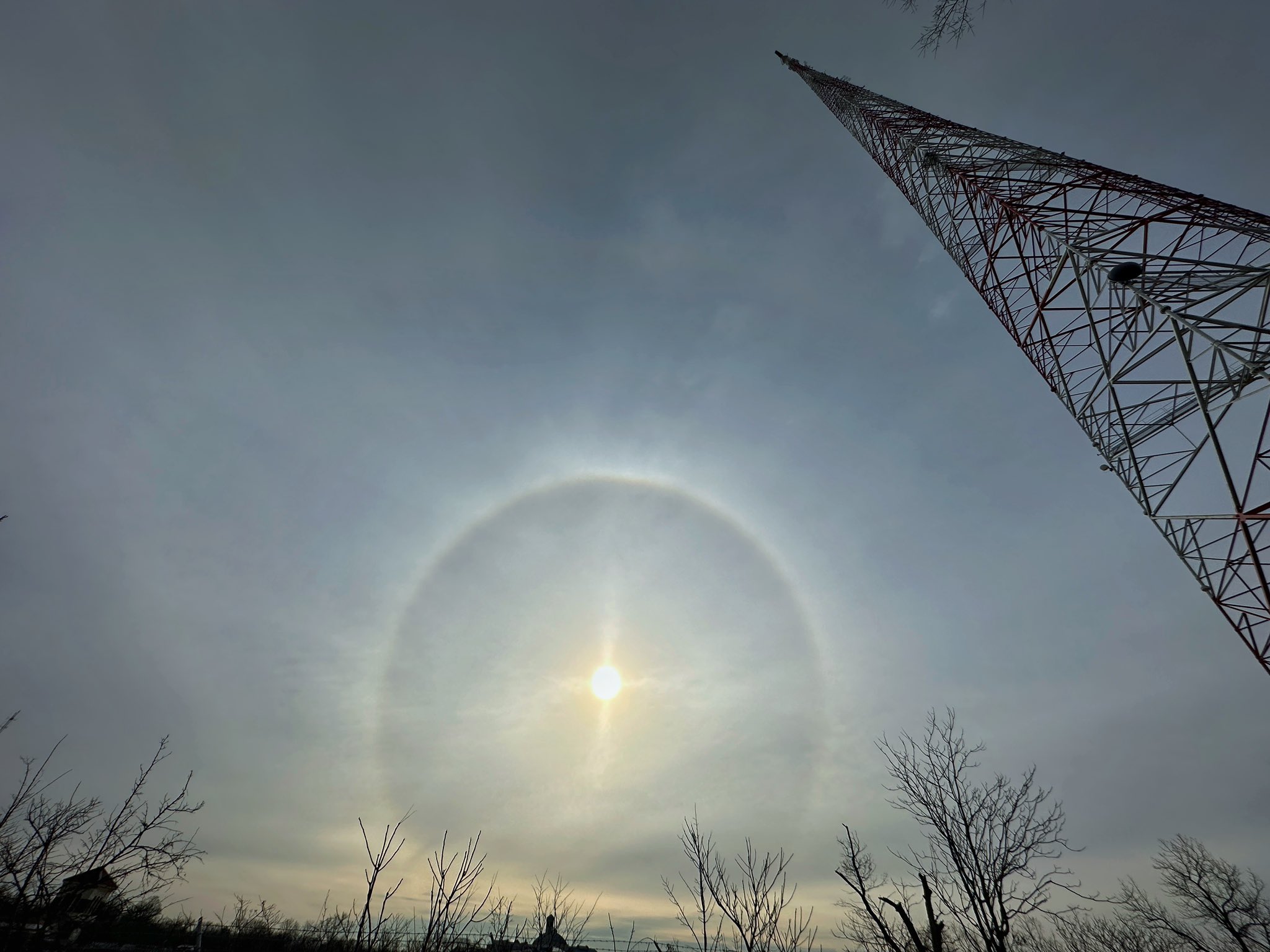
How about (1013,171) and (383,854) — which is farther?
(1013,171)

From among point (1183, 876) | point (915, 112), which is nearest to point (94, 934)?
point (915, 112)

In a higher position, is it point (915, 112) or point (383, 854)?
point (915, 112)

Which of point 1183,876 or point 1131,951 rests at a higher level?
point 1183,876

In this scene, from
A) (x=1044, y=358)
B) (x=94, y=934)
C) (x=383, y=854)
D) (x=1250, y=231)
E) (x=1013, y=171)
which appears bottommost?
(x=94, y=934)

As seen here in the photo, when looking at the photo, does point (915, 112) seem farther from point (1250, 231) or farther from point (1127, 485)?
point (1127, 485)

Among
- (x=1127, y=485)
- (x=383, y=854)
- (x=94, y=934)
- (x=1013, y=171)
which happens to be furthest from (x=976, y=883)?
(x=94, y=934)

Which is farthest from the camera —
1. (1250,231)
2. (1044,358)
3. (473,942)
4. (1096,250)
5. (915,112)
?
(915,112)

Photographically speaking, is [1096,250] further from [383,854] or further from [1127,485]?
[383,854]

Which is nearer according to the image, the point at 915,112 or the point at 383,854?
the point at 383,854

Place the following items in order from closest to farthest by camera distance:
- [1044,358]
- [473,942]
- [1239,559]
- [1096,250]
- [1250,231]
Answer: [1239,559] < [1250,231] < [1096,250] < [1044,358] < [473,942]
